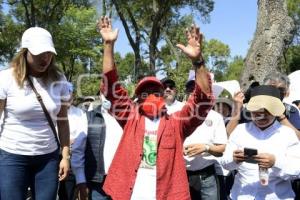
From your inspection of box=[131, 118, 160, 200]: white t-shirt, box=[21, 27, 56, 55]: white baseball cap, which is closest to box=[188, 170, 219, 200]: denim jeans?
box=[131, 118, 160, 200]: white t-shirt

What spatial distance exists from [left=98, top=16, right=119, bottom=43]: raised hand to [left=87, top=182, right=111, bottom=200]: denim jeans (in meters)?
1.57

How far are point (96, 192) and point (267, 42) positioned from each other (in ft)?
17.3

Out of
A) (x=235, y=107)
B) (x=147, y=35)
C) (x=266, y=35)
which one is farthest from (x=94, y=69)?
(x=235, y=107)

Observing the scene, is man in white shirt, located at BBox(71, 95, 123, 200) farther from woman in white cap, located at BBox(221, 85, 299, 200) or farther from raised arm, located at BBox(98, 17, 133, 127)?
woman in white cap, located at BBox(221, 85, 299, 200)

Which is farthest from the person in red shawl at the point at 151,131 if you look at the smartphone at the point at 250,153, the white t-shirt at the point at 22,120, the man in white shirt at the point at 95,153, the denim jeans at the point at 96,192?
the denim jeans at the point at 96,192

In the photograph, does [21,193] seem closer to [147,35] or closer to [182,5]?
[182,5]

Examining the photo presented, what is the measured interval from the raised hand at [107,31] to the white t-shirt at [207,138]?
164 centimetres

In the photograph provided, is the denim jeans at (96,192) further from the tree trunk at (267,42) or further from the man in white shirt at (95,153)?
the tree trunk at (267,42)

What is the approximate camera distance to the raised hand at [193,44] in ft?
11.1

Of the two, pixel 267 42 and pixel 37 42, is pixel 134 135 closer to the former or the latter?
pixel 37 42

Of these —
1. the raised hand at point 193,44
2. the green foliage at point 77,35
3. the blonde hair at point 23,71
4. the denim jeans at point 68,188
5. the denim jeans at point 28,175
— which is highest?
the green foliage at point 77,35

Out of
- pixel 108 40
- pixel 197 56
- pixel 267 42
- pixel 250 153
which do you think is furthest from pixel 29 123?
pixel 267 42

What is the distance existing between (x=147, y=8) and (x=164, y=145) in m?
21.1

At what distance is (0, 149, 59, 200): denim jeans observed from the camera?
3.63 m
